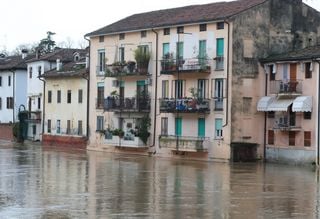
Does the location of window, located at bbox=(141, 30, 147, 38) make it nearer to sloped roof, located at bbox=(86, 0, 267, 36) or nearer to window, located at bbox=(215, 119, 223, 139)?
sloped roof, located at bbox=(86, 0, 267, 36)

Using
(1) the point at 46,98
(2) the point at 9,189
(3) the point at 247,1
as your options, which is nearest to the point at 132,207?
(2) the point at 9,189

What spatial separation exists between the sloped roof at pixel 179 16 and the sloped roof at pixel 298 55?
13.6 feet

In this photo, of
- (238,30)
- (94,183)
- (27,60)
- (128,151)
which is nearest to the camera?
(94,183)

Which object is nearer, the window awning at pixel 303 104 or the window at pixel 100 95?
the window awning at pixel 303 104

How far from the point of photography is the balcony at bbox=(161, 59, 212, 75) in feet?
184

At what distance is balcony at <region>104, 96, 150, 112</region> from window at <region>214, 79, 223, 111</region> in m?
7.88

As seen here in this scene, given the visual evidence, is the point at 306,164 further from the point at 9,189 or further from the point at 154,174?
the point at 9,189

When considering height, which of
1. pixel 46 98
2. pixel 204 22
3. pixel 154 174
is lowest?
pixel 154 174

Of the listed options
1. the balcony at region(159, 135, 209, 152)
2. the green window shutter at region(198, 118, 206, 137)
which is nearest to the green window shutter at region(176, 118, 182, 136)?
the balcony at region(159, 135, 209, 152)

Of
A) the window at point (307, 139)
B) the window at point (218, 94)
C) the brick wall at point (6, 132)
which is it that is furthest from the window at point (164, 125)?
the brick wall at point (6, 132)

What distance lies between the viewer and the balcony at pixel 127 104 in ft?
204

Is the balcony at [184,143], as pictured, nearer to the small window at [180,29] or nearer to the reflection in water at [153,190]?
the reflection in water at [153,190]

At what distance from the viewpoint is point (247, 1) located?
5772 cm

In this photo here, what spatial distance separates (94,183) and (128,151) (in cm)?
2997
